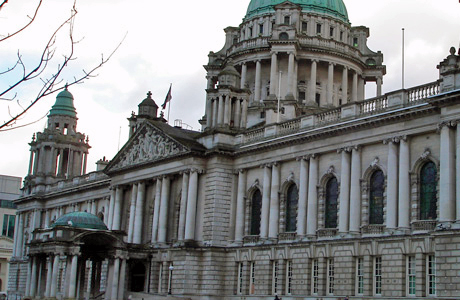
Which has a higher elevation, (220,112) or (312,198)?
(220,112)

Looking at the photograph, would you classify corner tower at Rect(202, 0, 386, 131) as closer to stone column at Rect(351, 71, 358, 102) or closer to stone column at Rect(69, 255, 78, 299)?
stone column at Rect(351, 71, 358, 102)

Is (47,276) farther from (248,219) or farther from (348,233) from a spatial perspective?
(348,233)

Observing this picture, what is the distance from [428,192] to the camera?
4147 centimetres

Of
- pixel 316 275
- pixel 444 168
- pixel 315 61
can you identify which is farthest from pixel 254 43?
pixel 444 168

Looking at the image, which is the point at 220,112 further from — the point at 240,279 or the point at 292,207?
the point at 240,279

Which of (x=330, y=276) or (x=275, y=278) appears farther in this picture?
(x=275, y=278)

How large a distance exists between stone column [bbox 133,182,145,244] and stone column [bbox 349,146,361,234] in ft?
72.6

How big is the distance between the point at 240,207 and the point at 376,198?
41.8 feet

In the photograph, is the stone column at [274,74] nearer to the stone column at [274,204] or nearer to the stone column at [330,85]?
the stone column at [330,85]

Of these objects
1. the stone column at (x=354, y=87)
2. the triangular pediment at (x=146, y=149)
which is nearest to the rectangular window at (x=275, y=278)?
the triangular pediment at (x=146, y=149)

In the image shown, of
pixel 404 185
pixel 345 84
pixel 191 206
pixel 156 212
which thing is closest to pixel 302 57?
pixel 345 84

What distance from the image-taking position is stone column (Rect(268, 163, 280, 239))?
169ft

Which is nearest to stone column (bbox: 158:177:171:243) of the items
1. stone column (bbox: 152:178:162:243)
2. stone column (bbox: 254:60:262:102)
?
stone column (bbox: 152:178:162:243)

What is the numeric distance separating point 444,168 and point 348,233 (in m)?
8.35
